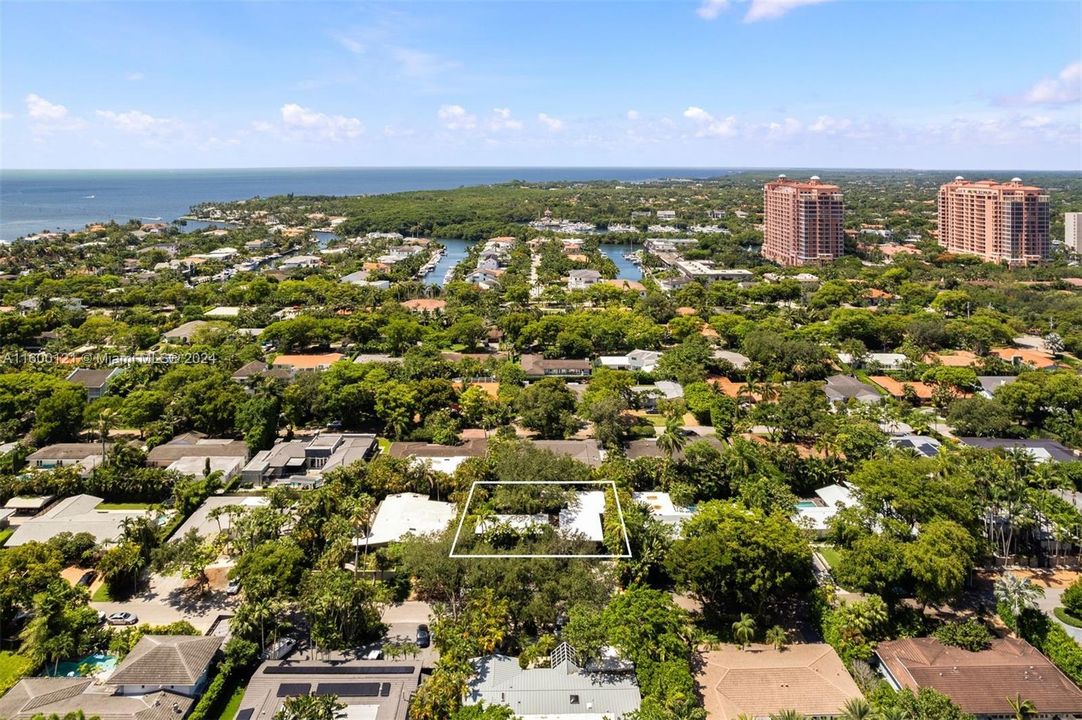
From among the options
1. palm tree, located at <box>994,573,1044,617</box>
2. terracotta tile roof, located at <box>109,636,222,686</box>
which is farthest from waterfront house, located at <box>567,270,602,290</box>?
terracotta tile roof, located at <box>109,636,222,686</box>

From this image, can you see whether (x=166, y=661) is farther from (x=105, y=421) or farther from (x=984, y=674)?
(x=984, y=674)

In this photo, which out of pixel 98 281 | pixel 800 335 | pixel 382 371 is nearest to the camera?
pixel 382 371

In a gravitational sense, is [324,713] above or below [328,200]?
below

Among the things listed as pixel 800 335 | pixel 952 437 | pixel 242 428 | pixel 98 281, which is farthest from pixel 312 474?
pixel 98 281

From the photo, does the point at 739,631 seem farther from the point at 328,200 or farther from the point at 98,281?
the point at 328,200

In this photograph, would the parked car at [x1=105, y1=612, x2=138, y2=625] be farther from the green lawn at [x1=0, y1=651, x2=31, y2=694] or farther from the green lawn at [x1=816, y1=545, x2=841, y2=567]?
the green lawn at [x1=816, y1=545, x2=841, y2=567]
